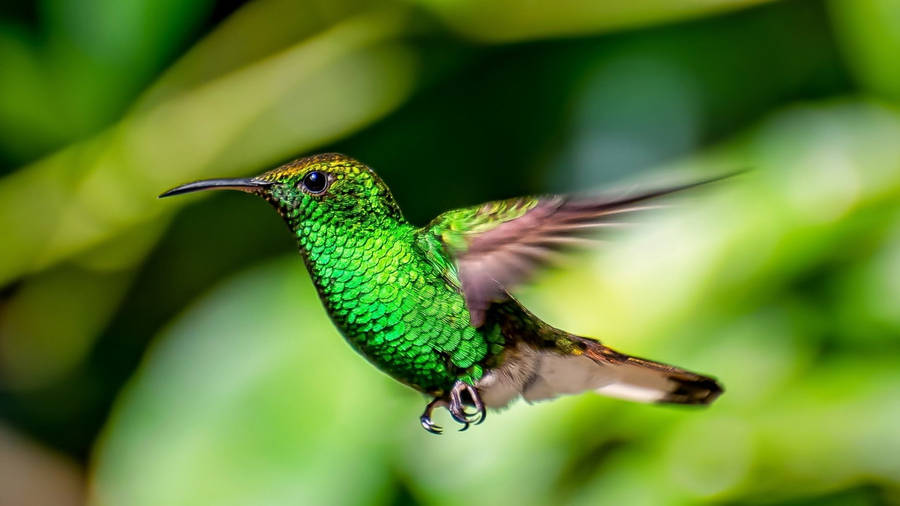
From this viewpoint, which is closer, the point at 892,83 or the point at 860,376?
the point at 860,376

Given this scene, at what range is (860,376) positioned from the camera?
4.88 ft

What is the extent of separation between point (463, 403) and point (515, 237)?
0.19m

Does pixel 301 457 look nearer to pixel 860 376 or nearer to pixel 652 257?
pixel 652 257

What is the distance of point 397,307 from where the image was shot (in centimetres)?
71

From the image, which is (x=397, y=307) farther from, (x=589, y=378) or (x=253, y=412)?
(x=253, y=412)

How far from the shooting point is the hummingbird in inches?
24.5

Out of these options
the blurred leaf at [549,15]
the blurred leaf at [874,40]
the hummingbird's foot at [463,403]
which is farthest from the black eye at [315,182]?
the blurred leaf at [874,40]

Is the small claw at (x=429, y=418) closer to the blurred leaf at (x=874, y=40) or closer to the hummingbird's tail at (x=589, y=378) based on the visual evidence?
the hummingbird's tail at (x=589, y=378)

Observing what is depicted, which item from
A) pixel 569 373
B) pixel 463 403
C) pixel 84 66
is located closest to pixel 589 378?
pixel 569 373

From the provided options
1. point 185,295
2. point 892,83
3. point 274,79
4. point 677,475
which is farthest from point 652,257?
point 185,295

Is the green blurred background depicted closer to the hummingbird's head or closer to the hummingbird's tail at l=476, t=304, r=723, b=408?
the hummingbird's tail at l=476, t=304, r=723, b=408

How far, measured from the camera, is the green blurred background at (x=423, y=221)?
1.51 m

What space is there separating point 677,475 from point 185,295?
1.25 metres

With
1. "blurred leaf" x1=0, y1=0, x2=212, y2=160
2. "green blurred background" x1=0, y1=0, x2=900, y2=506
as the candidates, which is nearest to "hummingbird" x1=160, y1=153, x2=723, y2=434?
"green blurred background" x1=0, y1=0, x2=900, y2=506
